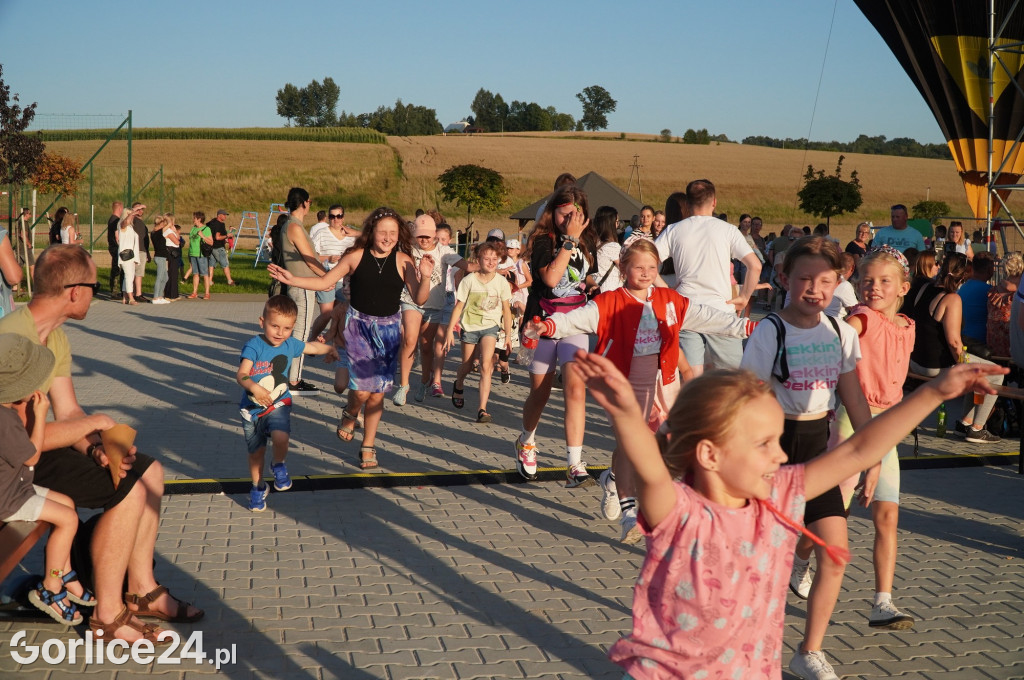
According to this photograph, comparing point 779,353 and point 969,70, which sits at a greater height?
point 969,70

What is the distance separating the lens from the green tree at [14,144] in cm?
1994

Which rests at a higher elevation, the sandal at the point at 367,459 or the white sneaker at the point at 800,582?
the white sneaker at the point at 800,582

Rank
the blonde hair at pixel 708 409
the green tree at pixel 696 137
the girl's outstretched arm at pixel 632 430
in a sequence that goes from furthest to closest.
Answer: the green tree at pixel 696 137
the blonde hair at pixel 708 409
the girl's outstretched arm at pixel 632 430

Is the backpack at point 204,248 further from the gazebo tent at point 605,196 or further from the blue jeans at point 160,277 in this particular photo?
the gazebo tent at point 605,196

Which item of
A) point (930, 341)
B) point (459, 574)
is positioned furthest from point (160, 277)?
point (459, 574)

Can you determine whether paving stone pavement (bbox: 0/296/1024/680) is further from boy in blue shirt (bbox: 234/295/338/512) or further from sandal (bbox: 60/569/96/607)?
boy in blue shirt (bbox: 234/295/338/512)

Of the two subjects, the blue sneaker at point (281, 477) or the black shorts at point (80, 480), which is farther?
the blue sneaker at point (281, 477)

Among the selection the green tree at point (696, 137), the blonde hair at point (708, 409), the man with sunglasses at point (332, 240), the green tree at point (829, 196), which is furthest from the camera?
the green tree at point (696, 137)

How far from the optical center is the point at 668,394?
20.3 ft

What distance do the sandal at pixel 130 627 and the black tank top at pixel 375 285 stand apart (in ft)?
11.7

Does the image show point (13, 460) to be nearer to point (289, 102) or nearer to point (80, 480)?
point (80, 480)

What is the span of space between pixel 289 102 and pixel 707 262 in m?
141

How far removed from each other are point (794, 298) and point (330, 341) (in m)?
7.82

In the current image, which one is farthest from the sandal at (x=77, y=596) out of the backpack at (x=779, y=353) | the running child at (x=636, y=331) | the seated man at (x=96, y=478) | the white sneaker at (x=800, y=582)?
the white sneaker at (x=800, y=582)
